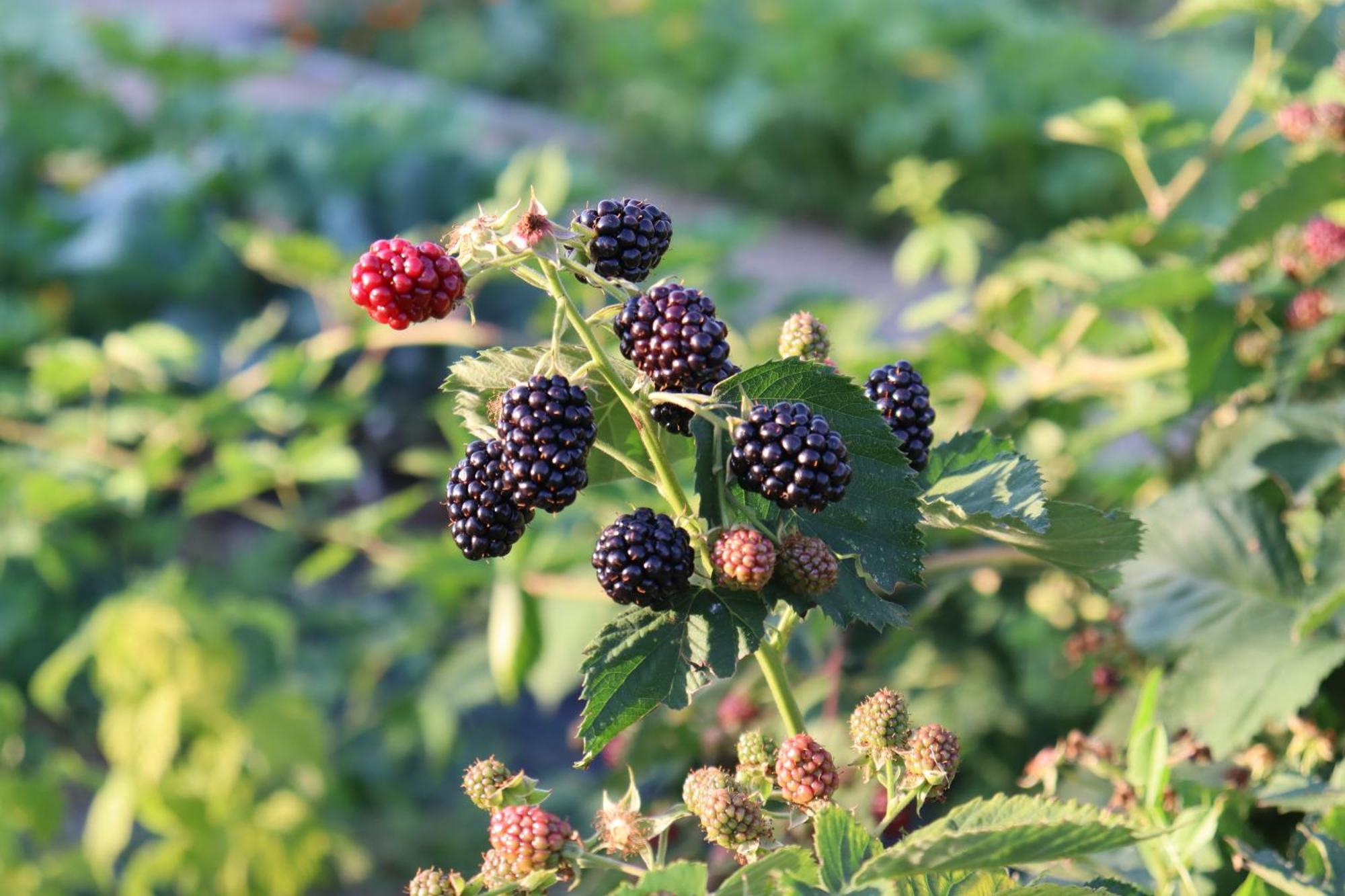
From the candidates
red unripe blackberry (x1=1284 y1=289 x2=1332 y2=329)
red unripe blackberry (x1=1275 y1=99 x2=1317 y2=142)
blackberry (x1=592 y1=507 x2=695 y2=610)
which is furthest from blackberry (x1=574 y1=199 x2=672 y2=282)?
red unripe blackberry (x1=1275 y1=99 x2=1317 y2=142)

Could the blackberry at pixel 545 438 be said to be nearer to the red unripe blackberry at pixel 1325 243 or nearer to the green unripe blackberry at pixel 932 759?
the green unripe blackberry at pixel 932 759

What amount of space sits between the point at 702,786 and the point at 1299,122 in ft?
4.06

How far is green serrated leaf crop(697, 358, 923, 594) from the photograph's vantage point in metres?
0.79

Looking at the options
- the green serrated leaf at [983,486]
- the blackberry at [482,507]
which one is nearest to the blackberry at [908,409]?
the green serrated leaf at [983,486]

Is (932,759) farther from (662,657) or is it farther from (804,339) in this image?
(804,339)

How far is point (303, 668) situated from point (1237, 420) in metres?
2.14

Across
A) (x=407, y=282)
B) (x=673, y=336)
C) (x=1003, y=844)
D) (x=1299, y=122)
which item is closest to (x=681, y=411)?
(x=673, y=336)

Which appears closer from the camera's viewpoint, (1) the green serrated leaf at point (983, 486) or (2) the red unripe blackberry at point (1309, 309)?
(1) the green serrated leaf at point (983, 486)

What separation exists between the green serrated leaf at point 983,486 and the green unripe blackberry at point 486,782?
302 millimetres

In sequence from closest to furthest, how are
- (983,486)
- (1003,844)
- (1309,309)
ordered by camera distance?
(1003,844)
(983,486)
(1309,309)

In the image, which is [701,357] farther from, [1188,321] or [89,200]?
[89,200]

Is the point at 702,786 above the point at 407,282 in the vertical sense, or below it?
below

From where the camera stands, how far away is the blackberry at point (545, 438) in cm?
73

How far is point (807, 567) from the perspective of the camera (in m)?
0.76
